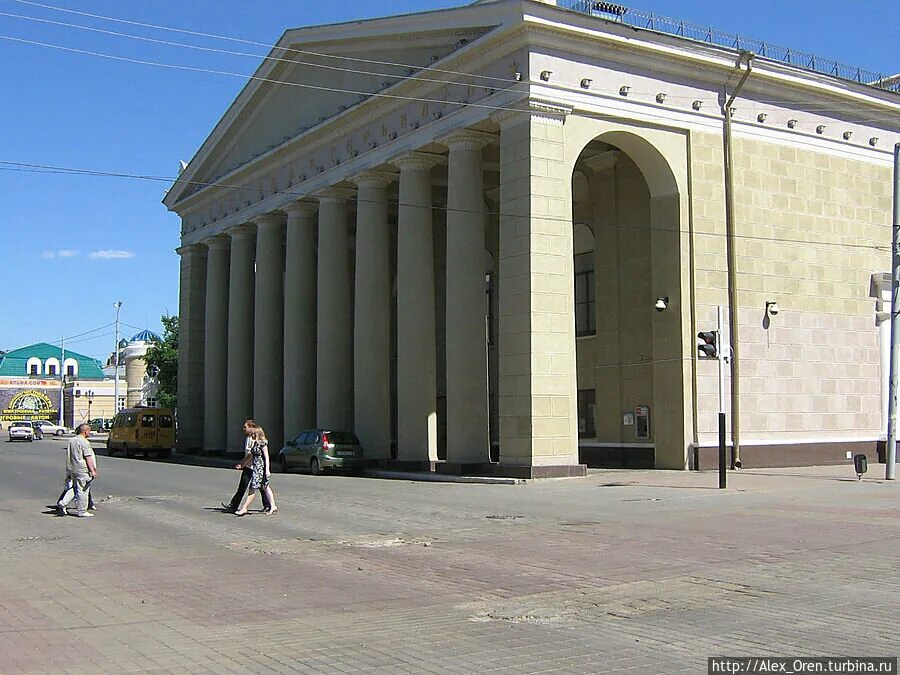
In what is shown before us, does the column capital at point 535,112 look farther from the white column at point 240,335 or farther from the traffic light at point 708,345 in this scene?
the white column at point 240,335

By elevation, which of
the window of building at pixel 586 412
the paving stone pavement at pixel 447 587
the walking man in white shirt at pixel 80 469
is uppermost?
the window of building at pixel 586 412

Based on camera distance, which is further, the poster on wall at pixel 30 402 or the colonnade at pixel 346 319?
the poster on wall at pixel 30 402

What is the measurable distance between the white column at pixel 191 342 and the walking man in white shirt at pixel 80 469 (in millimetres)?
33158

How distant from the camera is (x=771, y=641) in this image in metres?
7.59

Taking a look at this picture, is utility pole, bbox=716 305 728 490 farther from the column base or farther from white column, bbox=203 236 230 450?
white column, bbox=203 236 230 450

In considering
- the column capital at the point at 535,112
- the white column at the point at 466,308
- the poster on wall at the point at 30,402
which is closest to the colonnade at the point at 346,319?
the white column at the point at 466,308

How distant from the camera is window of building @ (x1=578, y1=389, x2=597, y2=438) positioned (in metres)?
34.1

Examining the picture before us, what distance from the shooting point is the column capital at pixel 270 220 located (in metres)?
43.4

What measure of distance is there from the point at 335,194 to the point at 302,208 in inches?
123

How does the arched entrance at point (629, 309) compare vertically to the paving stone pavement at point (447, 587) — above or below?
above

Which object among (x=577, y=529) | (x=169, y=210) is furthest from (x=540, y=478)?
(x=169, y=210)

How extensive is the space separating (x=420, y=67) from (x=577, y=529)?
2032 cm

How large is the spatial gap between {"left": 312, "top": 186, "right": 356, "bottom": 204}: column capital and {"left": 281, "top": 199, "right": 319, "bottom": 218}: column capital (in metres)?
2.14

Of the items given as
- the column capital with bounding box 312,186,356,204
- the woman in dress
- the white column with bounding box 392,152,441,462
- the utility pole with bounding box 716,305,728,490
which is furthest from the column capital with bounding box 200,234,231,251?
the woman in dress
